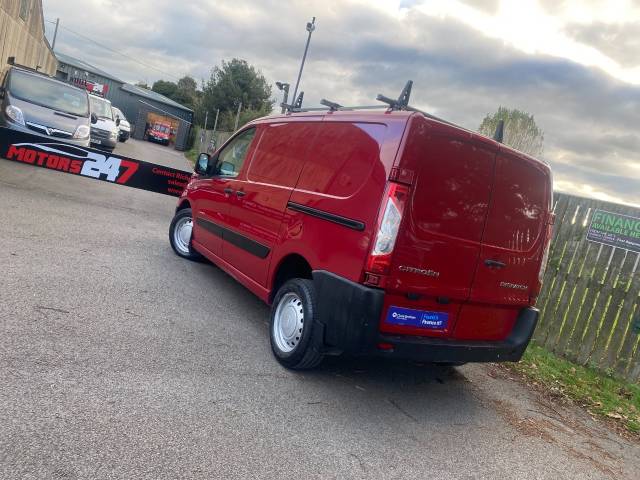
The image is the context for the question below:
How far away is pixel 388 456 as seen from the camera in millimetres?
3312

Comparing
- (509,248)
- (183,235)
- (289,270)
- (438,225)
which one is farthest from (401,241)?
(183,235)

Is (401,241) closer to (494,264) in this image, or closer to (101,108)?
(494,264)

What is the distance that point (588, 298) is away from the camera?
20.3 feet

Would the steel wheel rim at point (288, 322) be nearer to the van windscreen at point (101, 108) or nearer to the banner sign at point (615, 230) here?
the banner sign at point (615, 230)

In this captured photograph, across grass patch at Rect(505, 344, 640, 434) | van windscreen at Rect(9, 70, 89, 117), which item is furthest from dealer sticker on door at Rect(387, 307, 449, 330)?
van windscreen at Rect(9, 70, 89, 117)

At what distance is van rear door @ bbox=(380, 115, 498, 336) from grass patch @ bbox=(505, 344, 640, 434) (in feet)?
7.19

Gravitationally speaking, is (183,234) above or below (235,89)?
below

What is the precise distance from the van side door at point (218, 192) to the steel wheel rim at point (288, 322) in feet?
5.43

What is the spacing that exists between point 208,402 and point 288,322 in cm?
110

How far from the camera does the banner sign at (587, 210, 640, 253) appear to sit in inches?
234

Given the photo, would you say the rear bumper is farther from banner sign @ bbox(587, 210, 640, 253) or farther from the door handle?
banner sign @ bbox(587, 210, 640, 253)

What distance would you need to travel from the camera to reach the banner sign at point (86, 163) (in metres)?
9.73

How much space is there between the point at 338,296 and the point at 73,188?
8.90 m

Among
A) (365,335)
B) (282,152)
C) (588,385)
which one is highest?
(282,152)
